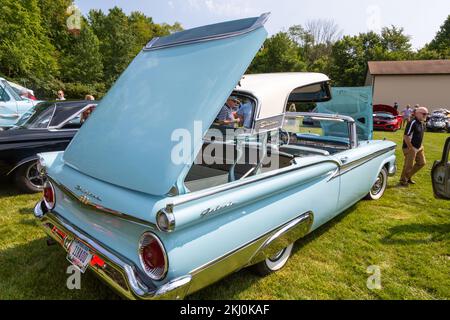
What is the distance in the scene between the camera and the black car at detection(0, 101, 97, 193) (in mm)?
4484

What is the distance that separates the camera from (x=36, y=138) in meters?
4.73

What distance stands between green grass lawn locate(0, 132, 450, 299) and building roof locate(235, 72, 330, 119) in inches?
61.9

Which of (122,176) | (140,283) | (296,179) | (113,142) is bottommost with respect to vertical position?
(140,283)

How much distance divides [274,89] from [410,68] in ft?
118

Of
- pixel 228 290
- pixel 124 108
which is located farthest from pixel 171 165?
pixel 228 290

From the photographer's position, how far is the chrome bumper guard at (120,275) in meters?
1.80

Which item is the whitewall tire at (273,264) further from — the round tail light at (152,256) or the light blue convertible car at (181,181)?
the round tail light at (152,256)

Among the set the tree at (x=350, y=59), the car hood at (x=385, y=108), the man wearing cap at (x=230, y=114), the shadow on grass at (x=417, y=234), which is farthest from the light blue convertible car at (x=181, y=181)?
the tree at (x=350, y=59)

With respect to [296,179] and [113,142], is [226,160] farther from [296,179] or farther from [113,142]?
[113,142]

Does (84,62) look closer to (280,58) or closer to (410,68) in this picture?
(280,58)

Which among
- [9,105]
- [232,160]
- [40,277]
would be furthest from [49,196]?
[9,105]

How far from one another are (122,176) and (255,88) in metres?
1.89

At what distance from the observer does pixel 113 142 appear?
2344 mm
